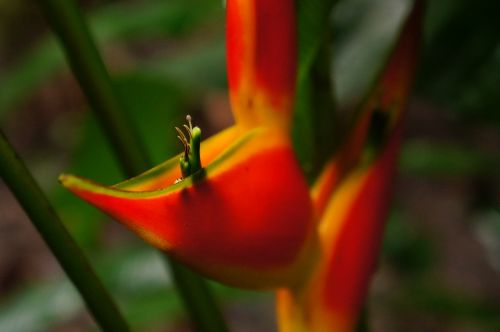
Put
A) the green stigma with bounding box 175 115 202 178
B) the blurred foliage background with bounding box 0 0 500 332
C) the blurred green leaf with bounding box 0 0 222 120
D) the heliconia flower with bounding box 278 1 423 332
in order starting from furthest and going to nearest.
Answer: the blurred green leaf with bounding box 0 0 222 120 → the blurred foliage background with bounding box 0 0 500 332 → the heliconia flower with bounding box 278 1 423 332 → the green stigma with bounding box 175 115 202 178

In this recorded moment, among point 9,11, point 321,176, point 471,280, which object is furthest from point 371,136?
point 9,11

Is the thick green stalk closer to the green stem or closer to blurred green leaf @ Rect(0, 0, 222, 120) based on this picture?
the green stem

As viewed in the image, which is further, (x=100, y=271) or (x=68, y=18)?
(x=100, y=271)

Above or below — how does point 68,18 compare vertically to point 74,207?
above

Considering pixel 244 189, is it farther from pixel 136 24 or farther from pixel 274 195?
pixel 136 24

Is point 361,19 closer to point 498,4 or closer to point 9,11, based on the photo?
point 498,4

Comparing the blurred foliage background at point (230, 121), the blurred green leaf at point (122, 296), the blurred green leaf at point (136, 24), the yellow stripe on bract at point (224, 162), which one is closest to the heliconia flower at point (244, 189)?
the yellow stripe on bract at point (224, 162)

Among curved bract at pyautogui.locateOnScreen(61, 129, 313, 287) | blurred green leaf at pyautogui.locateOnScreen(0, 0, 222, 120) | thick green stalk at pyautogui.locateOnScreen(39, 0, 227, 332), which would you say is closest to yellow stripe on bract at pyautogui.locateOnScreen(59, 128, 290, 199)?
curved bract at pyautogui.locateOnScreen(61, 129, 313, 287)
